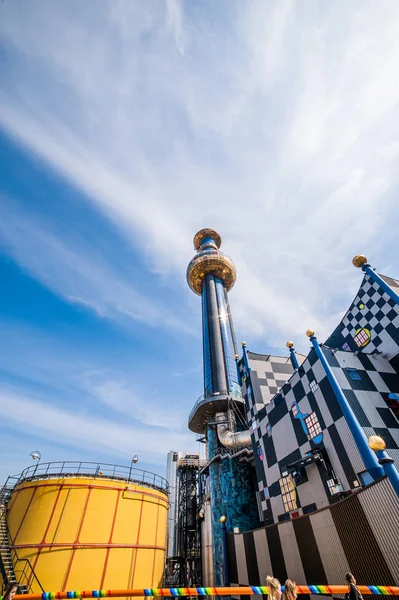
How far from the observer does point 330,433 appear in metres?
9.55

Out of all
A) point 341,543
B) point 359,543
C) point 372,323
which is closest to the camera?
point 359,543

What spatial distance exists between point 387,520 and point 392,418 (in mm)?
5128

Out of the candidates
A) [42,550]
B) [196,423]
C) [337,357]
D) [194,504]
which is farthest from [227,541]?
[194,504]

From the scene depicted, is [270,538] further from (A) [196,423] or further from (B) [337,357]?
(A) [196,423]

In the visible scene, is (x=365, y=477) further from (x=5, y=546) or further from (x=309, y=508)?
(x=5, y=546)

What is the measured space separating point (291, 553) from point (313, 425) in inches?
161

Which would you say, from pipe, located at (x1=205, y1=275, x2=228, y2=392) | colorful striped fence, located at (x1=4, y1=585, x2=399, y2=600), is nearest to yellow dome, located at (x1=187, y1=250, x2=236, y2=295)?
pipe, located at (x1=205, y1=275, x2=228, y2=392)

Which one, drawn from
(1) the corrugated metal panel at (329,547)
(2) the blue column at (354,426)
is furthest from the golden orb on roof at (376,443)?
(1) the corrugated metal panel at (329,547)

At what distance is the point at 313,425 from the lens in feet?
34.6

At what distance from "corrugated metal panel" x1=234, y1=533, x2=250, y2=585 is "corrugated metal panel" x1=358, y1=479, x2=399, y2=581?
6840 mm

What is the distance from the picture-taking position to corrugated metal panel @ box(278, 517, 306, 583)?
7.24 m

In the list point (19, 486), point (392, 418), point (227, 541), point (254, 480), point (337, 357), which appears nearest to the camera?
point (392, 418)

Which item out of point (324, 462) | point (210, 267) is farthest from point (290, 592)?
point (210, 267)

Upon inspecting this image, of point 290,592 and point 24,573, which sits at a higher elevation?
point 24,573
